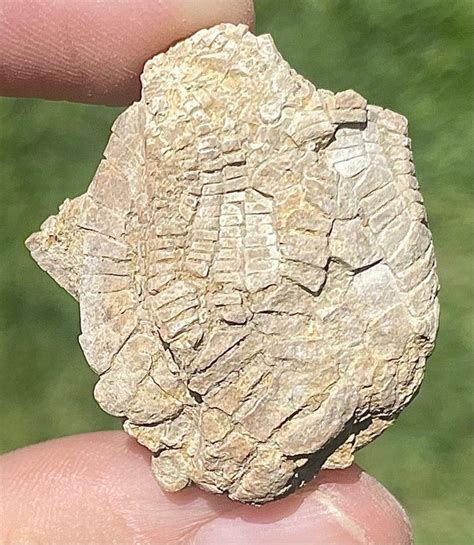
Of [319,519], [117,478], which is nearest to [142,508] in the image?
[117,478]

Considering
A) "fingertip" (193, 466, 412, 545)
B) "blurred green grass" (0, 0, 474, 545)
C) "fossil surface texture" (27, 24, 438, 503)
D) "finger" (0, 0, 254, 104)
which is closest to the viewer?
"fossil surface texture" (27, 24, 438, 503)

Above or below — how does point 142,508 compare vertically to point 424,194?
below

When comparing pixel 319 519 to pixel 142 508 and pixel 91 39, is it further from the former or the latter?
pixel 91 39

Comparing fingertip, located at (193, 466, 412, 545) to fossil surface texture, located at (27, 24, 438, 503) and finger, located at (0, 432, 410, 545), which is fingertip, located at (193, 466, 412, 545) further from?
fossil surface texture, located at (27, 24, 438, 503)

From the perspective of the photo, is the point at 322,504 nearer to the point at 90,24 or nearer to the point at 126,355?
the point at 126,355

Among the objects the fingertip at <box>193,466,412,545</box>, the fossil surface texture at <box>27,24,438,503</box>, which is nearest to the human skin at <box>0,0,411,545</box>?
the fingertip at <box>193,466,412,545</box>

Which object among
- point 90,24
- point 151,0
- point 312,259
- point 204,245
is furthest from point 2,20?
point 312,259

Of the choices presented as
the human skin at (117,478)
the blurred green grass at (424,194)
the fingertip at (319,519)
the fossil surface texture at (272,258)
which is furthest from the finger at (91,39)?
the fingertip at (319,519)
